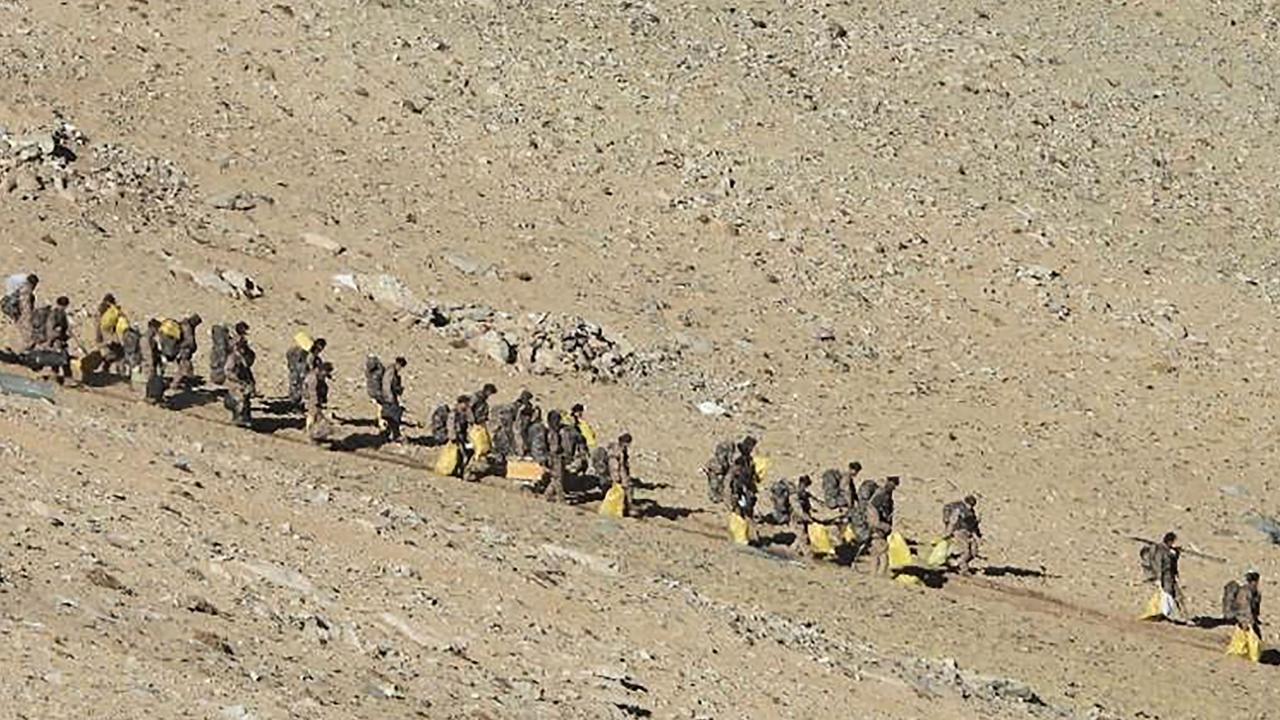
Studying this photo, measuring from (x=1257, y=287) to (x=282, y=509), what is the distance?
3087 centimetres

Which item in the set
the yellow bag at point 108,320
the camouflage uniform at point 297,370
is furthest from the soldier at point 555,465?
the yellow bag at point 108,320

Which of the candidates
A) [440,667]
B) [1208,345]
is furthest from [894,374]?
[440,667]

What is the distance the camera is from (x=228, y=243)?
5250cm

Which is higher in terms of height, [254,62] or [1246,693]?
[254,62]

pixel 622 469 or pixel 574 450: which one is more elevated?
pixel 574 450

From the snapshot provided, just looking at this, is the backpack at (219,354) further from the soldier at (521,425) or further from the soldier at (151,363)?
the soldier at (521,425)

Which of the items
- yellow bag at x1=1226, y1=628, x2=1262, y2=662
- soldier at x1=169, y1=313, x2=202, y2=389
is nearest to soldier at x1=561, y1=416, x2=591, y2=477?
soldier at x1=169, y1=313, x2=202, y2=389

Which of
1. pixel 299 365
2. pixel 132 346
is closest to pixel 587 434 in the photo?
pixel 299 365

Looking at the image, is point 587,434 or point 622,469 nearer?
point 622,469

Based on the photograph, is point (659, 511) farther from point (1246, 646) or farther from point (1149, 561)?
point (1246, 646)

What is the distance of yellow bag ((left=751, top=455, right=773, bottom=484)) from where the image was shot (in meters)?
40.7

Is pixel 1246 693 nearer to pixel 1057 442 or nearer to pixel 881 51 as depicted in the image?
pixel 1057 442

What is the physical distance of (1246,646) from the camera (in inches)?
1545

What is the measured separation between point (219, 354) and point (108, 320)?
1.79 m
